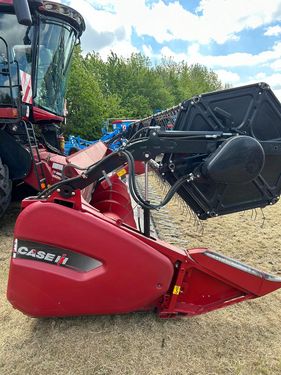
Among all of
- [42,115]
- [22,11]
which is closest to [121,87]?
[42,115]

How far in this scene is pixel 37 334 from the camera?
2.04 metres

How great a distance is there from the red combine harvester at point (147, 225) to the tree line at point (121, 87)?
14.6 m

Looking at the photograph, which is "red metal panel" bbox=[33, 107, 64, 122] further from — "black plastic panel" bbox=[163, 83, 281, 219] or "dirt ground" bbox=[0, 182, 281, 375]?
"black plastic panel" bbox=[163, 83, 281, 219]

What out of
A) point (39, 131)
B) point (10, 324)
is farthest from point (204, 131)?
point (39, 131)

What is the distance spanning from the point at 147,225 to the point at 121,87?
26083 millimetres

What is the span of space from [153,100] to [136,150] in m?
27.3

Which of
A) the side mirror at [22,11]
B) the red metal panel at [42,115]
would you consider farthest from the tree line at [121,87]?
the side mirror at [22,11]

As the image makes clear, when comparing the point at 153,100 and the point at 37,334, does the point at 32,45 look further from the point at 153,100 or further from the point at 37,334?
the point at 153,100

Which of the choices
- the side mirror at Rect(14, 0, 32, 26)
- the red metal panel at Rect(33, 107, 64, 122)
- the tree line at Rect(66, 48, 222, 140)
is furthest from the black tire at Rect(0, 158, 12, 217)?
the tree line at Rect(66, 48, 222, 140)

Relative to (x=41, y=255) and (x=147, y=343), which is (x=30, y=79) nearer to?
(x=41, y=255)

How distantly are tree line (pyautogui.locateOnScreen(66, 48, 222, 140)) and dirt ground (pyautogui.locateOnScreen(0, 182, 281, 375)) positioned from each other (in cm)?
1446

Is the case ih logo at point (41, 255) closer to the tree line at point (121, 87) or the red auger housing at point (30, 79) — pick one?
the red auger housing at point (30, 79)

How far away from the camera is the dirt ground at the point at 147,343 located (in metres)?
1.80

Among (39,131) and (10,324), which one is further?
(39,131)
